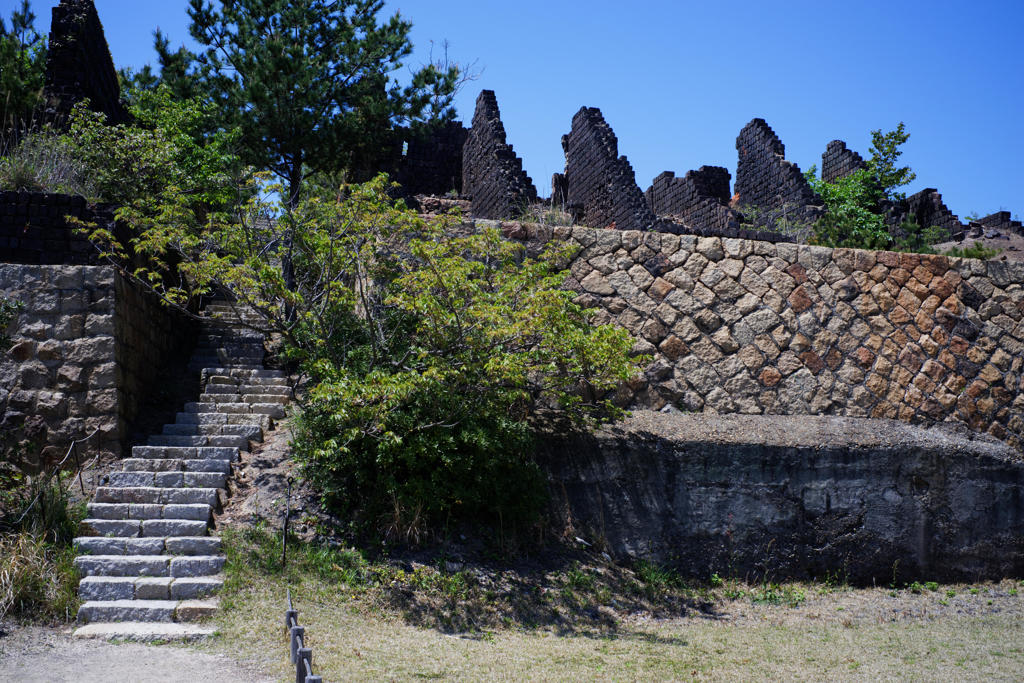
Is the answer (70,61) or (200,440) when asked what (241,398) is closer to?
(200,440)

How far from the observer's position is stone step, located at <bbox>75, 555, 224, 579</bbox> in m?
7.09

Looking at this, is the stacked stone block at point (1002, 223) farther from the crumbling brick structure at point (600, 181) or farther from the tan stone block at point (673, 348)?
the tan stone block at point (673, 348)

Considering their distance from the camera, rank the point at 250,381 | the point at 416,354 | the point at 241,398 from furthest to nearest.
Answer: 1. the point at 250,381
2. the point at 241,398
3. the point at 416,354

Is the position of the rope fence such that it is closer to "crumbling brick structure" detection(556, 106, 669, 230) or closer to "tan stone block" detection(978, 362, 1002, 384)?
"crumbling brick structure" detection(556, 106, 669, 230)

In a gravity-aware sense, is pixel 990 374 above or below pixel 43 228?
below

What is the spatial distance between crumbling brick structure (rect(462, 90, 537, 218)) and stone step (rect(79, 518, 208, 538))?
24.2 ft

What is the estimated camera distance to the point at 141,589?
6859mm

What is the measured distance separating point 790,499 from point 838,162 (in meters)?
12.3

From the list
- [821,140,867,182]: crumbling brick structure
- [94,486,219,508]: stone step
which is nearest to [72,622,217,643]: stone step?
[94,486,219,508]: stone step

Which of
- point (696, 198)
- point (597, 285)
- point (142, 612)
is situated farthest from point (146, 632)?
point (696, 198)

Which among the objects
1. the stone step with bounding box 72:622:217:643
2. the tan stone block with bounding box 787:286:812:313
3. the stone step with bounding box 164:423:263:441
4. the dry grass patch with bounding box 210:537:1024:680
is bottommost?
the dry grass patch with bounding box 210:537:1024:680

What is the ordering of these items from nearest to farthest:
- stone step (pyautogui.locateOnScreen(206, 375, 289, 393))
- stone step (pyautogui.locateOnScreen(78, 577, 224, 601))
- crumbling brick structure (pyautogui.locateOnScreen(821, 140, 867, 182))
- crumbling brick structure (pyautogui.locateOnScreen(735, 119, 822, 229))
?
stone step (pyautogui.locateOnScreen(78, 577, 224, 601)) → stone step (pyautogui.locateOnScreen(206, 375, 289, 393)) → crumbling brick structure (pyautogui.locateOnScreen(735, 119, 822, 229)) → crumbling brick structure (pyautogui.locateOnScreen(821, 140, 867, 182))

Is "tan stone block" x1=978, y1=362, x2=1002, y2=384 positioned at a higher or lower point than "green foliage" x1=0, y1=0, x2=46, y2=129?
lower

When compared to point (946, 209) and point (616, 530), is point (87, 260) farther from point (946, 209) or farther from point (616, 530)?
point (946, 209)
